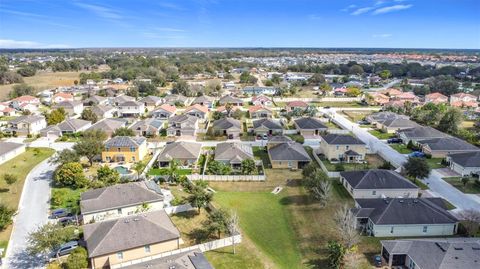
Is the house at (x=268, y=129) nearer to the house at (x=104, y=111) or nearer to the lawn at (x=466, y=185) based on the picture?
the lawn at (x=466, y=185)

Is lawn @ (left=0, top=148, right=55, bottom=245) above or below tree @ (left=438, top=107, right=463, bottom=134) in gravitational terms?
below

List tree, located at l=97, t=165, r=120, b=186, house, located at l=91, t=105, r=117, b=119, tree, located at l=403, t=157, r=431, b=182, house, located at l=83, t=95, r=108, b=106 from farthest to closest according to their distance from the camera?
house, located at l=83, t=95, r=108, b=106 → house, located at l=91, t=105, r=117, b=119 → tree, located at l=403, t=157, r=431, b=182 → tree, located at l=97, t=165, r=120, b=186

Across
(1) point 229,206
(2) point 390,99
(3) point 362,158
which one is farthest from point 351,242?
(2) point 390,99

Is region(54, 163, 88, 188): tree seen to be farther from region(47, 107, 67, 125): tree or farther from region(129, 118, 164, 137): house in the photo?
region(47, 107, 67, 125): tree

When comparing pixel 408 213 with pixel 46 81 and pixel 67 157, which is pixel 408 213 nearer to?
pixel 67 157

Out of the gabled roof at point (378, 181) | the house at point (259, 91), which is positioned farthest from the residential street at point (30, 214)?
the house at point (259, 91)

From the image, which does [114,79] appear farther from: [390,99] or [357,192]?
[357,192]

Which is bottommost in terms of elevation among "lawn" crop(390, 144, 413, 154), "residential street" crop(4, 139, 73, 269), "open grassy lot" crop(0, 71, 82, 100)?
"residential street" crop(4, 139, 73, 269)

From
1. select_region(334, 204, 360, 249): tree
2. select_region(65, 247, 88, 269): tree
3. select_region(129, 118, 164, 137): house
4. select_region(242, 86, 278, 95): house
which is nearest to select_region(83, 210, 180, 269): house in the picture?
select_region(65, 247, 88, 269): tree
